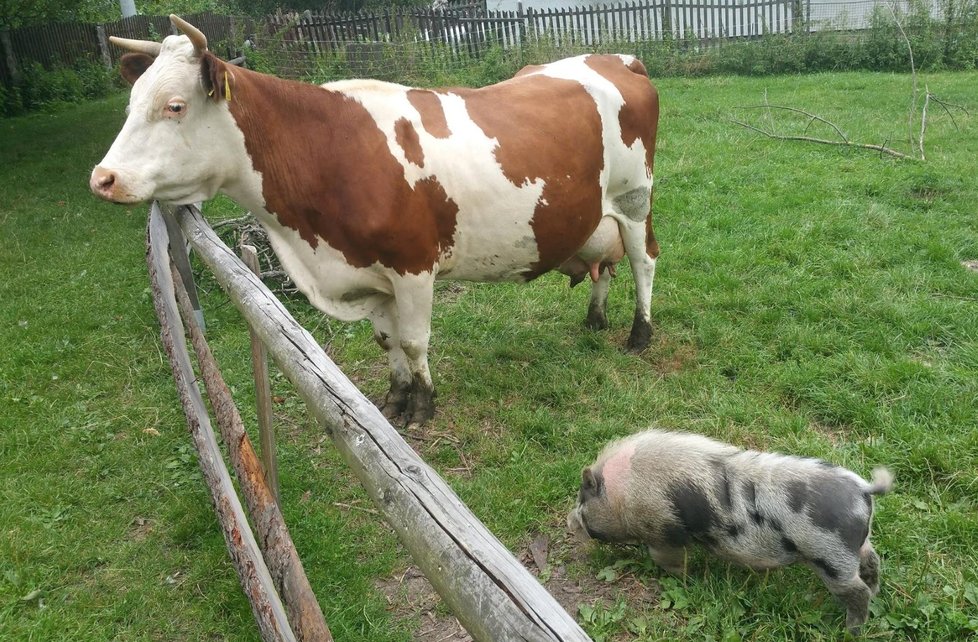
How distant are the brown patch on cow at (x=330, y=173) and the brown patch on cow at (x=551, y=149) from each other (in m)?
0.62

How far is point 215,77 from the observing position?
3283 mm

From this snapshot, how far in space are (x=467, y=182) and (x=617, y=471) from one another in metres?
1.76

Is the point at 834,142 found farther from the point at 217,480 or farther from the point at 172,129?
the point at 217,480

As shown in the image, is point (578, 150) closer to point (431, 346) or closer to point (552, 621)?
point (431, 346)

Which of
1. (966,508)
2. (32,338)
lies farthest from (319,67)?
(966,508)

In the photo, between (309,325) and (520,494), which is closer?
(520,494)

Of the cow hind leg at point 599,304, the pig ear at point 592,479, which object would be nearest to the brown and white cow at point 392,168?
the cow hind leg at point 599,304

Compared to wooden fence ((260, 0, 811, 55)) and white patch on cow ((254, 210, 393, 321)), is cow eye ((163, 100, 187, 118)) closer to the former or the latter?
white patch on cow ((254, 210, 393, 321))

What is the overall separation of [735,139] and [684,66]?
6.32 metres

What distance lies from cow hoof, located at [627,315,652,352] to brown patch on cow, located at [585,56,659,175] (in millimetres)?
996

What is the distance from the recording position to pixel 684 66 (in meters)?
15.1

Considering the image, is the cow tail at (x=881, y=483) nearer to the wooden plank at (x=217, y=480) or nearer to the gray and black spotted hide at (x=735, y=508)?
the gray and black spotted hide at (x=735, y=508)

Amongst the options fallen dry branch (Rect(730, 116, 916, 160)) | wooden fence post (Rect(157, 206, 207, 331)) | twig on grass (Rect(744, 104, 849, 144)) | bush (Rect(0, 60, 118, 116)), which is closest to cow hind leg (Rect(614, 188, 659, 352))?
wooden fence post (Rect(157, 206, 207, 331))

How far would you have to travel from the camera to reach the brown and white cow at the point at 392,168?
10.9ft
